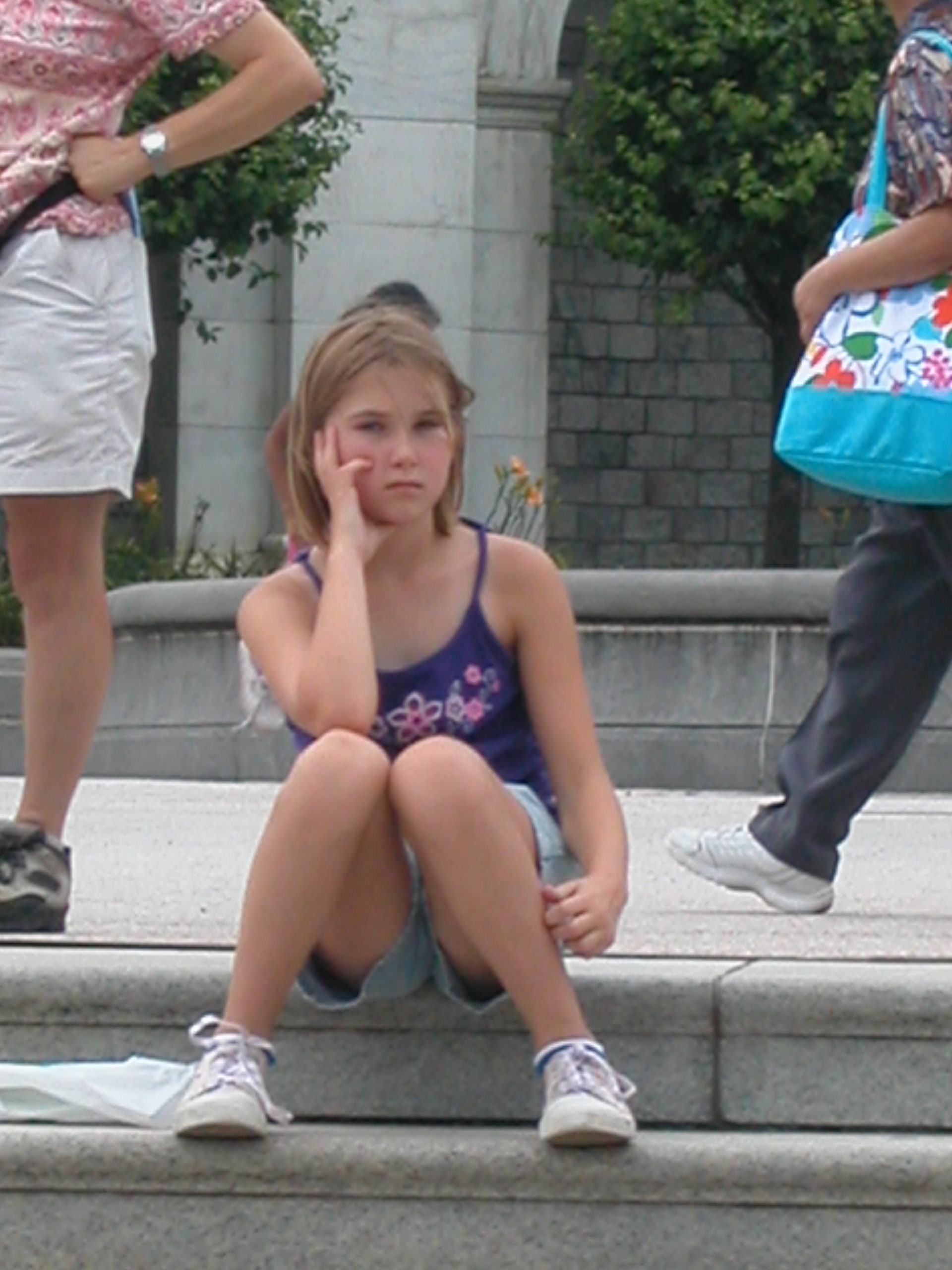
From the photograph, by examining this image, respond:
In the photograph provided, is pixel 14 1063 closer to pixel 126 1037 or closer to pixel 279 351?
pixel 126 1037

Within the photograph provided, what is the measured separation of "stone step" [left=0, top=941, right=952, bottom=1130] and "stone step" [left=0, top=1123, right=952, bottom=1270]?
0.50 ft

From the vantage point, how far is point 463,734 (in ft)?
12.5

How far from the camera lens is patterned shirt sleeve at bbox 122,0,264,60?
431cm

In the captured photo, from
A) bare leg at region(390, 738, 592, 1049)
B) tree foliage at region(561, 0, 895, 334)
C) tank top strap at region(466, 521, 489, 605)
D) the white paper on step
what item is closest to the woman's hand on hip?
tank top strap at region(466, 521, 489, 605)

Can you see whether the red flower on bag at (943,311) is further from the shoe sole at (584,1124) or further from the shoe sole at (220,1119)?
the shoe sole at (220,1119)

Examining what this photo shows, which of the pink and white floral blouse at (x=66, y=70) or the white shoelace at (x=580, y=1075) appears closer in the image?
the white shoelace at (x=580, y=1075)

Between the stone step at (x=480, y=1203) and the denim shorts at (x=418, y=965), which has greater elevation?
the denim shorts at (x=418, y=965)

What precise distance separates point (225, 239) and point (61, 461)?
1044cm

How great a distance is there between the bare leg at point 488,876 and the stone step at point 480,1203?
0.16 meters

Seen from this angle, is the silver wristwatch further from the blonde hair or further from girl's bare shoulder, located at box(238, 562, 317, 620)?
girl's bare shoulder, located at box(238, 562, 317, 620)

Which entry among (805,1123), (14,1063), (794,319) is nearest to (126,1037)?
(14,1063)

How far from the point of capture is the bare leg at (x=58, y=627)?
432cm

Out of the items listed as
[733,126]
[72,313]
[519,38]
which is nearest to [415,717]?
[72,313]

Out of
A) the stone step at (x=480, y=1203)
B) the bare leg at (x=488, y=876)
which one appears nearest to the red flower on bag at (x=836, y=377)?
A: the bare leg at (x=488, y=876)
